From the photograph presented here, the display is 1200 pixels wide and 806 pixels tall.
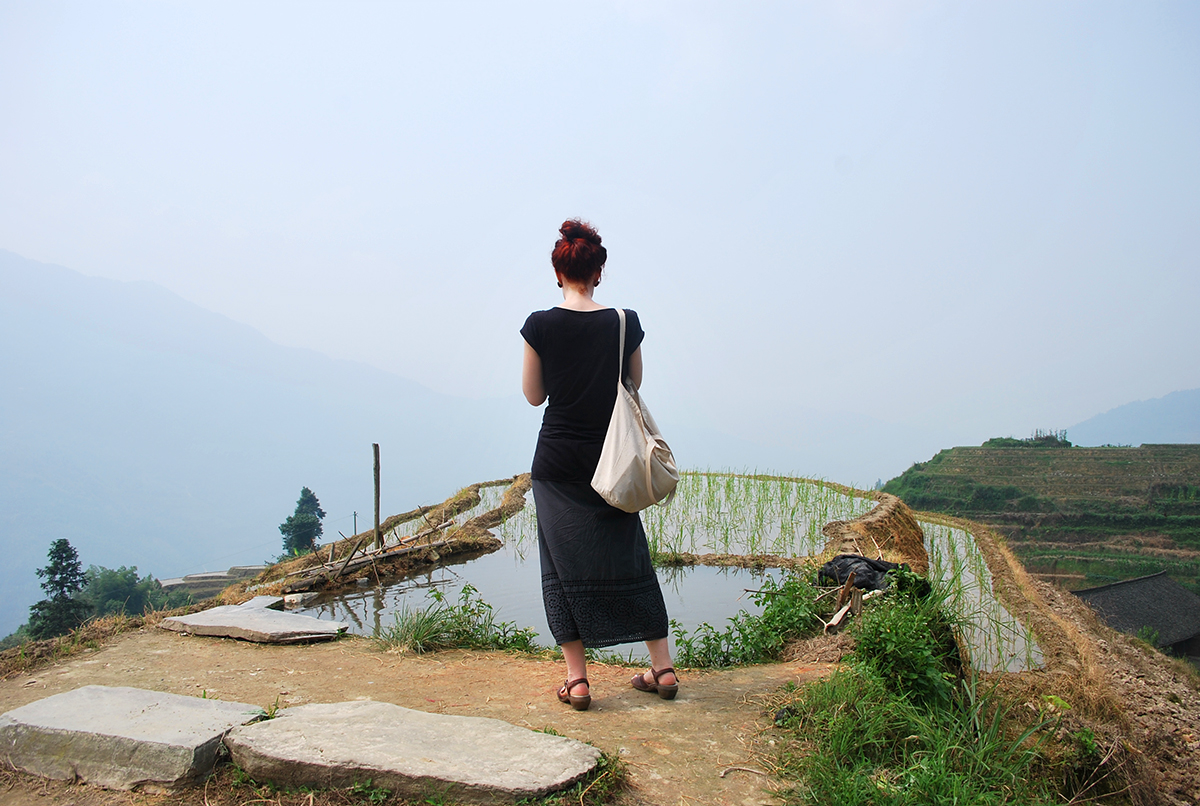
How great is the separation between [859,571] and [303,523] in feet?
32.0

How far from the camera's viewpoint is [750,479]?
998 centimetres

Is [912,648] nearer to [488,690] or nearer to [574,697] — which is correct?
[574,697]

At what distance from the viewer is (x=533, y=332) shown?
2.40 meters

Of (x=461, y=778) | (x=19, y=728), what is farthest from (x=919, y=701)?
(x=19, y=728)

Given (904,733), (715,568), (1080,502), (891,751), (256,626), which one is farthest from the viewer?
(1080,502)

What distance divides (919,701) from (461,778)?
69.9 inches

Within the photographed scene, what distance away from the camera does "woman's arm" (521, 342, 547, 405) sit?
2.44 meters

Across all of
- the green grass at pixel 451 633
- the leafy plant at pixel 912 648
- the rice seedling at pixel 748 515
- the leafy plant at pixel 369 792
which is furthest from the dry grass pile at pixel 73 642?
the rice seedling at pixel 748 515

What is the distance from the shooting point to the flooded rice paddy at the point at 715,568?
4.15 m

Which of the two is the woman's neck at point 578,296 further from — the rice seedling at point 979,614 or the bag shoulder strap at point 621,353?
the rice seedling at point 979,614

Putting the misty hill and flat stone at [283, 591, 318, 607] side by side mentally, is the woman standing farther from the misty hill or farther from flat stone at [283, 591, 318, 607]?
the misty hill

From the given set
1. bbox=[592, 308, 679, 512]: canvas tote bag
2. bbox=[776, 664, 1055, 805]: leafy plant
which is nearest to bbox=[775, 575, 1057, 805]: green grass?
bbox=[776, 664, 1055, 805]: leafy plant

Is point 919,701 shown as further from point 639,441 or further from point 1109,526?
point 1109,526

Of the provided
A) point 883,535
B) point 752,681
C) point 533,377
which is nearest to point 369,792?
point 533,377
